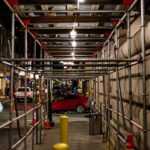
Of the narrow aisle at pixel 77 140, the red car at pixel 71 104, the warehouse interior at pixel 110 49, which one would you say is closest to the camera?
the warehouse interior at pixel 110 49

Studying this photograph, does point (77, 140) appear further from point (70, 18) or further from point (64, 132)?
point (64, 132)

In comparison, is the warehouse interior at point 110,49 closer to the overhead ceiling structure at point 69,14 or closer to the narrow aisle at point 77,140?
the overhead ceiling structure at point 69,14

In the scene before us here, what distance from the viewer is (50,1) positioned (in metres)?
7.40

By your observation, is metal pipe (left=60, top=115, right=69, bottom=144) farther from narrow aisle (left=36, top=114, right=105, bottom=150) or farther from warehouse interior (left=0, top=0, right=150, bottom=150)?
narrow aisle (left=36, top=114, right=105, bottom=150)

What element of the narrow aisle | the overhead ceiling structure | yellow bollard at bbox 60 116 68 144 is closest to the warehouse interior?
the overhead ceiling structure

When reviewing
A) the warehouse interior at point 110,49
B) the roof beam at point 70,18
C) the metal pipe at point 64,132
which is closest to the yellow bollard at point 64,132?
the metal pipe at point 64,132

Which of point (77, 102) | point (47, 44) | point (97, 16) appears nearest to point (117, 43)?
point (97, 16)

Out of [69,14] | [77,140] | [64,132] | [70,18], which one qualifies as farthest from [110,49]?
[64,132]

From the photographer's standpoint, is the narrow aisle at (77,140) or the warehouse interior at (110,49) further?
the narrow aisle at (77,140)

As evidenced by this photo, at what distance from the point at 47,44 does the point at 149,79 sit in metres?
8.63

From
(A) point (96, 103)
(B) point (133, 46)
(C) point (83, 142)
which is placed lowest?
(C) point (83, 142)

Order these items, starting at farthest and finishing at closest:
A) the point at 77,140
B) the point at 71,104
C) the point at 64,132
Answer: the point at 71,104, the point at 77,140, the point at 64,132

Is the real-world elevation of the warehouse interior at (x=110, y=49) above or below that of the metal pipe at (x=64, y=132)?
above

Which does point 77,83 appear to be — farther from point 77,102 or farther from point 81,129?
point 81,129
